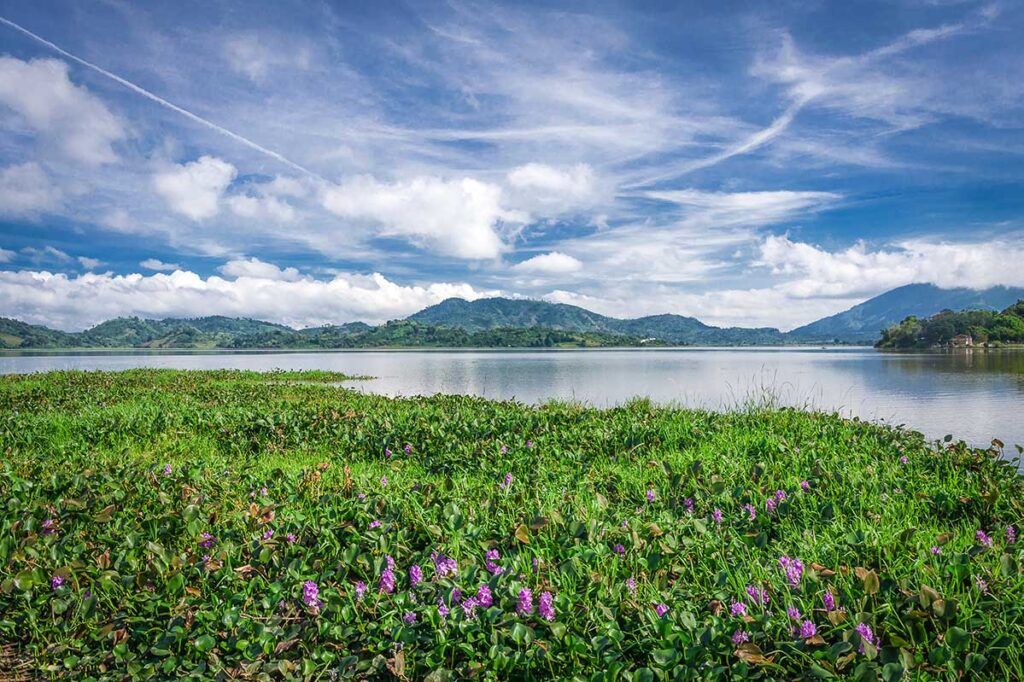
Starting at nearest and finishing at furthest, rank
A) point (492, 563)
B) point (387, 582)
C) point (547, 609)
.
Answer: point (547, 609) < point (387, 582) < point (492, 563)

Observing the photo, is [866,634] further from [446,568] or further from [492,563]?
[446,568]

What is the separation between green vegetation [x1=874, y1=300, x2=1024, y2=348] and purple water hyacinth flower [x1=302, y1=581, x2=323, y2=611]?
14065 cm

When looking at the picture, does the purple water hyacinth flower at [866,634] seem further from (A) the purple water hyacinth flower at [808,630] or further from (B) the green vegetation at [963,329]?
(B) the green vegetation at [963,329]

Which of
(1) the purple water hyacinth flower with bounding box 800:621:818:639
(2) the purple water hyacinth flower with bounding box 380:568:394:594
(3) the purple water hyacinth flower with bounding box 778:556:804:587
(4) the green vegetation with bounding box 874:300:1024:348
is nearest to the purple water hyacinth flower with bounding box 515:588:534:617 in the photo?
(2) the purple water hyacinth flower with bounding box 380:568:394:594

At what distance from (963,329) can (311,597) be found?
489ft

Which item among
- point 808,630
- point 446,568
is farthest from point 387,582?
point 808,630

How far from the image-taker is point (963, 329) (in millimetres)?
119625

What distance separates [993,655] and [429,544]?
3718 mm

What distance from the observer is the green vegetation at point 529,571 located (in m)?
3.30

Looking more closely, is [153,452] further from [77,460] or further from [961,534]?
[961,534]

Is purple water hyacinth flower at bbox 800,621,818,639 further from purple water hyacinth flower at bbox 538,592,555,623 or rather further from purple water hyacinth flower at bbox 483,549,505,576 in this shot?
purple water hyacinth flower at bbox 483,549,505,576

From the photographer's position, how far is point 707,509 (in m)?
5.83

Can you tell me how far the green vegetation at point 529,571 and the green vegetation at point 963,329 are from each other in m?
137

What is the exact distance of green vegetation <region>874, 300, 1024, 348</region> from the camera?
380ft
